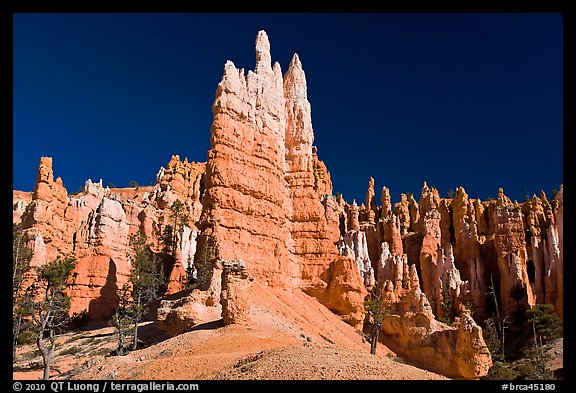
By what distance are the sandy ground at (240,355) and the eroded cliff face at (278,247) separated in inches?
84.0

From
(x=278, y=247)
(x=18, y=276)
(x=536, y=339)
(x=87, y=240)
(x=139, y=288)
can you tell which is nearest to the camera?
(x=139, y=288)

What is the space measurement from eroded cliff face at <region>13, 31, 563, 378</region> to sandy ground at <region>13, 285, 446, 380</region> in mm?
2132

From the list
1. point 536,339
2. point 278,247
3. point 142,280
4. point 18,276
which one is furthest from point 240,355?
point 536,339

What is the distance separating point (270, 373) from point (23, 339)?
25.2m

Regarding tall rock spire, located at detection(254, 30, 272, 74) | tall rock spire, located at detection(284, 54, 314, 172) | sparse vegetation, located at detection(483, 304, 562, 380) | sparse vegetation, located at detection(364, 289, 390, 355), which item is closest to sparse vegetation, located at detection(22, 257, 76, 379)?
sparse vegetation, located at detection(364, 289, 390, 355)

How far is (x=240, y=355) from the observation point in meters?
15.8

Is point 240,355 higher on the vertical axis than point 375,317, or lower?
higher

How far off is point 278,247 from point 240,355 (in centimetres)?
2085

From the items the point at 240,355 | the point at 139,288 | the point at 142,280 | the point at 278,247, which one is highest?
the point at 278,247

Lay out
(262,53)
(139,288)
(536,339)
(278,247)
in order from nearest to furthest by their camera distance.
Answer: (139,288), (278,247), (262,53), (536,339)

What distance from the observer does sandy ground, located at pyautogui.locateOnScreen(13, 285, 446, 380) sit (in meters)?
12.4

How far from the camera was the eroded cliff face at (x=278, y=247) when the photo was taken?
32406 mm

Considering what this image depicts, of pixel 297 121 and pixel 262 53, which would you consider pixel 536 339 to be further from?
pixel 262 53
